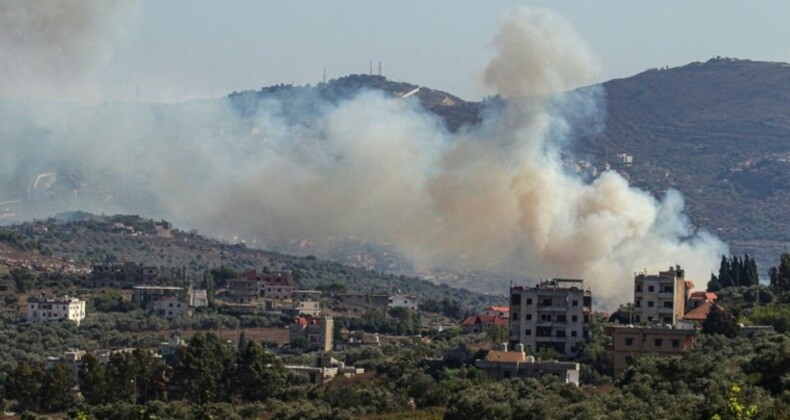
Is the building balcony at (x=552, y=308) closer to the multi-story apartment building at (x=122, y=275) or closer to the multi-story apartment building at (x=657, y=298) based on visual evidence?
the multi-story apartment building at (x=657, y=298)

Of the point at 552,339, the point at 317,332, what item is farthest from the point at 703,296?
the point at 317,332

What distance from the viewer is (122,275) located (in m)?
138

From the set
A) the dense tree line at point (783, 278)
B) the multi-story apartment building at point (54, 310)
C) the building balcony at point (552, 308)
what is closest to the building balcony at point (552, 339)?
the building balcony at point (552, 308)

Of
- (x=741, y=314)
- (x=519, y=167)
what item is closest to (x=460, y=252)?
(x=519, y=167)

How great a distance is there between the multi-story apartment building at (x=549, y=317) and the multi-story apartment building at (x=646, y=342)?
6.65 metres

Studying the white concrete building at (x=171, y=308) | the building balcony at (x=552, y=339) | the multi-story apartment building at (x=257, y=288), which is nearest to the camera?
the building balcony at (x=552, y=339)

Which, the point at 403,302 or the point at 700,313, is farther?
the point at 403,302

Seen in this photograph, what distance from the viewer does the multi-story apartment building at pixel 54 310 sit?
11594cm

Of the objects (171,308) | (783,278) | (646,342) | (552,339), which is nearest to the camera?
(646,342)

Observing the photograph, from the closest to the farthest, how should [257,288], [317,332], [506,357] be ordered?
[506,357] < [317,332] < [257,288]

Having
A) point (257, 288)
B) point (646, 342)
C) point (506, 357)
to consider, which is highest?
point (257, 288)

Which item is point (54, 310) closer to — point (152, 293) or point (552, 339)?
point (152, 293)

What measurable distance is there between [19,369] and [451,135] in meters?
119

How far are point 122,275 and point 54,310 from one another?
21.2 metres
